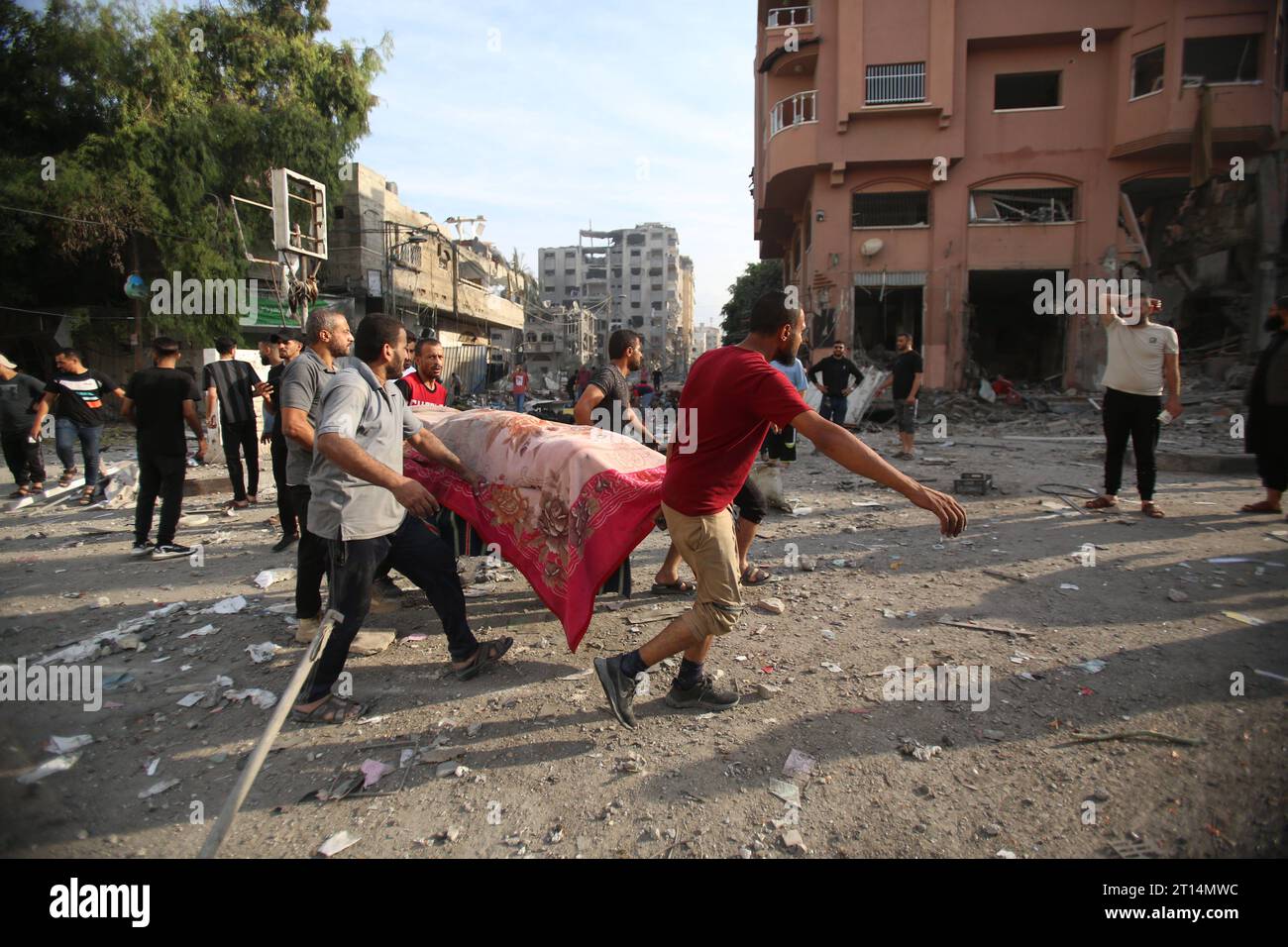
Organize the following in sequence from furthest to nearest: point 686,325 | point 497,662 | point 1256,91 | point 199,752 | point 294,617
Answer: point 686,325
point 1256,91
point 294,617
point 497,662
point 199,752

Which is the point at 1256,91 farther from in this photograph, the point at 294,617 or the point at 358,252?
the point at 358,252

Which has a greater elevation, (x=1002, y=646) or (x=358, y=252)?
(x=358, y=252)

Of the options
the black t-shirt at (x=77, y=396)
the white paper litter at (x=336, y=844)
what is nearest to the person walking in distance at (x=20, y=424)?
the black t-shirt at (x=77, y=396)

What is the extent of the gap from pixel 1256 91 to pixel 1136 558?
20.3 meters

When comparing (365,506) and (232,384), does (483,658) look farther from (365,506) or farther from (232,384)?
(232,384)

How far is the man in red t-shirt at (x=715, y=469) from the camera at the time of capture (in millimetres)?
2619

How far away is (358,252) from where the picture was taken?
26.1m

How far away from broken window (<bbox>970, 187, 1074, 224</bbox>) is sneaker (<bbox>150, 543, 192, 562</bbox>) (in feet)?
69.7

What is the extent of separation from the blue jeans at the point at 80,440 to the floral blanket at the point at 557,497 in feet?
19.9

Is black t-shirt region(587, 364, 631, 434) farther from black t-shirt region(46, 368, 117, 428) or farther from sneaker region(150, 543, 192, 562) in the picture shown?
black t-shirt region(46, 368, 117, 428)

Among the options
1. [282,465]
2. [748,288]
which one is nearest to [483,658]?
[282,465]

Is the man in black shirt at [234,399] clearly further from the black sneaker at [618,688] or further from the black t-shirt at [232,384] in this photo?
the black sneaker at [618,688]

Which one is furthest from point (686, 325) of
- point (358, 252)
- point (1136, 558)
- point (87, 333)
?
point (1136, 558)

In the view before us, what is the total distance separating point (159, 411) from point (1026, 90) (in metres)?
24.1
